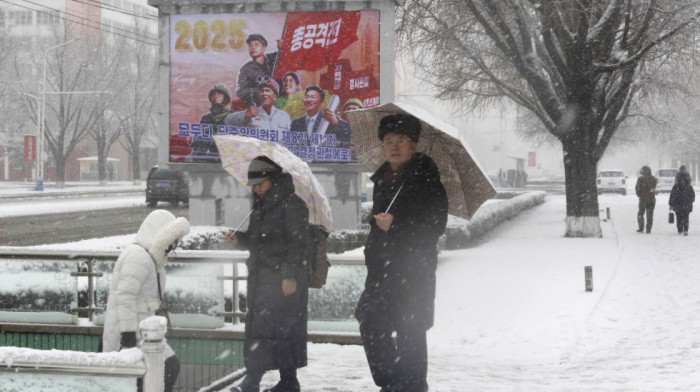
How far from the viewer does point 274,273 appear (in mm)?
5797

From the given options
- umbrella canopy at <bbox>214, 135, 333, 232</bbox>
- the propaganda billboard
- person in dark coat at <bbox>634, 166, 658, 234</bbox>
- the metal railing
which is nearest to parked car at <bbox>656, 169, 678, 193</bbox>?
person in dark coat at <bbox>634, 166, 658, 234</bbox>

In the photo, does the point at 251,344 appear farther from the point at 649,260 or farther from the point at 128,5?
the point at 128,5

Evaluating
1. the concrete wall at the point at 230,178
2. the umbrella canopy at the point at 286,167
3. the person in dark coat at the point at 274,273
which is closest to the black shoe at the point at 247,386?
the person in dark coat at the point at 274,273

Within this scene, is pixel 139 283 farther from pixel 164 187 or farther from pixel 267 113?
pixel 164 187

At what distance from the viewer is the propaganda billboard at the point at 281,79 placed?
18.5 meters

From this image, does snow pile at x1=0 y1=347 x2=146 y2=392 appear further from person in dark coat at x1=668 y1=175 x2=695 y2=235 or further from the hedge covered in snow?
person in dark coat at x1=668 y1=175 x2=695 y2=235

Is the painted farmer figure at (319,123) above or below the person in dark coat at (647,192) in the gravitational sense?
above

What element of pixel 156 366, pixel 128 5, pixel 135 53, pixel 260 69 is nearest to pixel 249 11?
pixel 260 69

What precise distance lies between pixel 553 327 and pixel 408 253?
497 cm

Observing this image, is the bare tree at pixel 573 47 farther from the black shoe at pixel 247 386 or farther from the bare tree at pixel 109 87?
the bare tree at pixel 109 87

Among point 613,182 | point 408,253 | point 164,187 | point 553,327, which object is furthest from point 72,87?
point 408,253

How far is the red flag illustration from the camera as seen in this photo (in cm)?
1858

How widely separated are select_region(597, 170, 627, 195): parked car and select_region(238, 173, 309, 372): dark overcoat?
49.1m

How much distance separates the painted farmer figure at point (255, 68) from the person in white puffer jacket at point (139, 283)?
13.1 m
